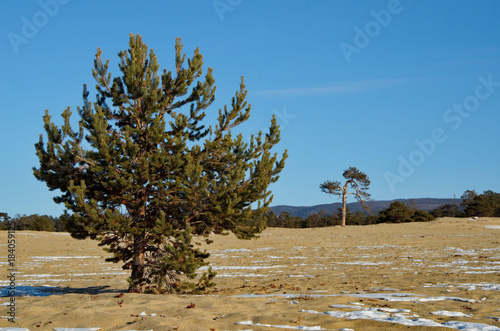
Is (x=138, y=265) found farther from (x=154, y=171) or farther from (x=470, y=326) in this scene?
(x=470, y=326)

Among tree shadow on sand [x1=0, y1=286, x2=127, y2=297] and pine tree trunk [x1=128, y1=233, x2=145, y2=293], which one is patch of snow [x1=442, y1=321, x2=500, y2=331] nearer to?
pine tree trunk [x1=128, y1=233, x2=145, y2=293]

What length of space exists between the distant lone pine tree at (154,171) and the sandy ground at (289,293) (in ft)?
5.11

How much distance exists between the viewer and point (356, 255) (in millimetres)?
22656

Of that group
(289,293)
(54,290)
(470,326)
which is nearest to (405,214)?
(289,293)

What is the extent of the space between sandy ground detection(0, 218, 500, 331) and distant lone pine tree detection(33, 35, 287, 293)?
1.56m

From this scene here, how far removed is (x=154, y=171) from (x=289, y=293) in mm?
4816

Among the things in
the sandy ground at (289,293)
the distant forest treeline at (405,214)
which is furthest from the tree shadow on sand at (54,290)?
the distant forest treeline at (405,214)

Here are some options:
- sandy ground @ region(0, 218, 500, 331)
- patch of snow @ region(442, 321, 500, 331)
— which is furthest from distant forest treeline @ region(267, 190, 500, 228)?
patch of snow @ region(442, 321, 500, 331)

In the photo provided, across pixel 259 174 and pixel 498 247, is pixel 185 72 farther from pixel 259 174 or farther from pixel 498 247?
pixel 498 247

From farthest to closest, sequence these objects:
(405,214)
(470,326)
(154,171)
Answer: (405,214) < (154,171) < (470,326)

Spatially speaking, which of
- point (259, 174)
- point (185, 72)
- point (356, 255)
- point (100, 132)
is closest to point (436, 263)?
point (356, 255)

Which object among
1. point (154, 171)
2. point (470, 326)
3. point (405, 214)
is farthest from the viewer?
point (405, 214)

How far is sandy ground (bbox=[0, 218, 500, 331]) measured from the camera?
789 cm

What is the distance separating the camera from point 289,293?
11703mm
